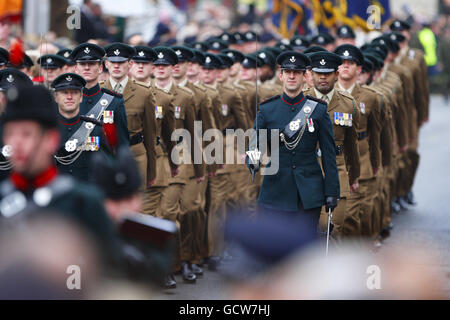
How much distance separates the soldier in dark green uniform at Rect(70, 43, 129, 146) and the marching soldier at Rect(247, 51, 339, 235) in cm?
106

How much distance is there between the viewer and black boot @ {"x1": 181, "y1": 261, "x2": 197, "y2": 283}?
36.8 feet

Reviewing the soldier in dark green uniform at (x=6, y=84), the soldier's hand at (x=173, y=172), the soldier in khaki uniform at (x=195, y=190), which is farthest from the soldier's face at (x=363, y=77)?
the soldier in dark green uniform at (x=6, y=84)

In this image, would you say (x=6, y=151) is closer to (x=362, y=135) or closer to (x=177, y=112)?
(x=177, y=112)

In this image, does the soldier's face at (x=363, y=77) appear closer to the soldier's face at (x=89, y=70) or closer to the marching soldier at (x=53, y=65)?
the marching soldier at (x=53, y=65)

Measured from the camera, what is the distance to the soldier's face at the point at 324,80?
10580 millimetres

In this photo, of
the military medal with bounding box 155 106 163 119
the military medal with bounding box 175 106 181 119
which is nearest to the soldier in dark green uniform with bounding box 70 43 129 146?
the military medal with bounding box 155 106 163 119

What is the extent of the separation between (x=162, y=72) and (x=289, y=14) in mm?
11621

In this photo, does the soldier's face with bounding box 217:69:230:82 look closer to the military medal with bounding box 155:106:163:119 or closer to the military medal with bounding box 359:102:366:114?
the military medal with bounding box 359:102:366:114

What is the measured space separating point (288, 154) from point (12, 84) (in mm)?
2220

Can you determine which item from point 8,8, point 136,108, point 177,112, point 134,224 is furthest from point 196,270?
point 8,8

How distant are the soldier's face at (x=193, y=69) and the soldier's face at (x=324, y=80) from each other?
2.49 metres

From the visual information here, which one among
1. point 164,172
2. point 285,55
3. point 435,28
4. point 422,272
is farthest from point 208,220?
point 435,28
